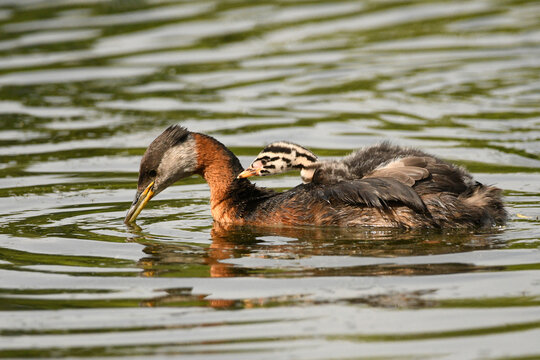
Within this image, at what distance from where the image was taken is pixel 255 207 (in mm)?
10219

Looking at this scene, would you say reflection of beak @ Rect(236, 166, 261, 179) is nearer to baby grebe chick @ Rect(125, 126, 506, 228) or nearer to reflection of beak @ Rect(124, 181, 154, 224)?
baby grebe chick @ Rect(125, 126, 506, 228)

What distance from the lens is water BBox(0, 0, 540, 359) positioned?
6.85 meters

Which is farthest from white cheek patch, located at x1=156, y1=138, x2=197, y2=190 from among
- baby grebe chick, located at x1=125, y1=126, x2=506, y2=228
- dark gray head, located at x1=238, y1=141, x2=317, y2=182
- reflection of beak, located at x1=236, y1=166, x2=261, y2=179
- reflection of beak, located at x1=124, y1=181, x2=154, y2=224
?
dark gray head, located at x1=238, y1=141, x2=317, y2=182

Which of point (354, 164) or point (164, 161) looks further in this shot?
point (164, 161)

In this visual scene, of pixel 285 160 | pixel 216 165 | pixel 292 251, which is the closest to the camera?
pixel 292 251

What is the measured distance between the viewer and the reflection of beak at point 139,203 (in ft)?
33.8

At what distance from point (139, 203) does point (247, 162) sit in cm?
272

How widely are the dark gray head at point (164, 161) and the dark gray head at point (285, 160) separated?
70cm

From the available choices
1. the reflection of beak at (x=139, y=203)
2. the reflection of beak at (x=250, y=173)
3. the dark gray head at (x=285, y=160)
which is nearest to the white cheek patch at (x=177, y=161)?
the reflection of beak at (x=139, y=203)

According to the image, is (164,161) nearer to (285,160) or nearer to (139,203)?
(139,203)

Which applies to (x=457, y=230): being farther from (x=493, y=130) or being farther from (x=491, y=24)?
(x=491, y=24)

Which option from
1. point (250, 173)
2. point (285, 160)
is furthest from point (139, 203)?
point (285, 160)

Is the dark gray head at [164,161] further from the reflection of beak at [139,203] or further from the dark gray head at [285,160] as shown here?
the dark gray head at [285,160]

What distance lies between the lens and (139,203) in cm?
1045
